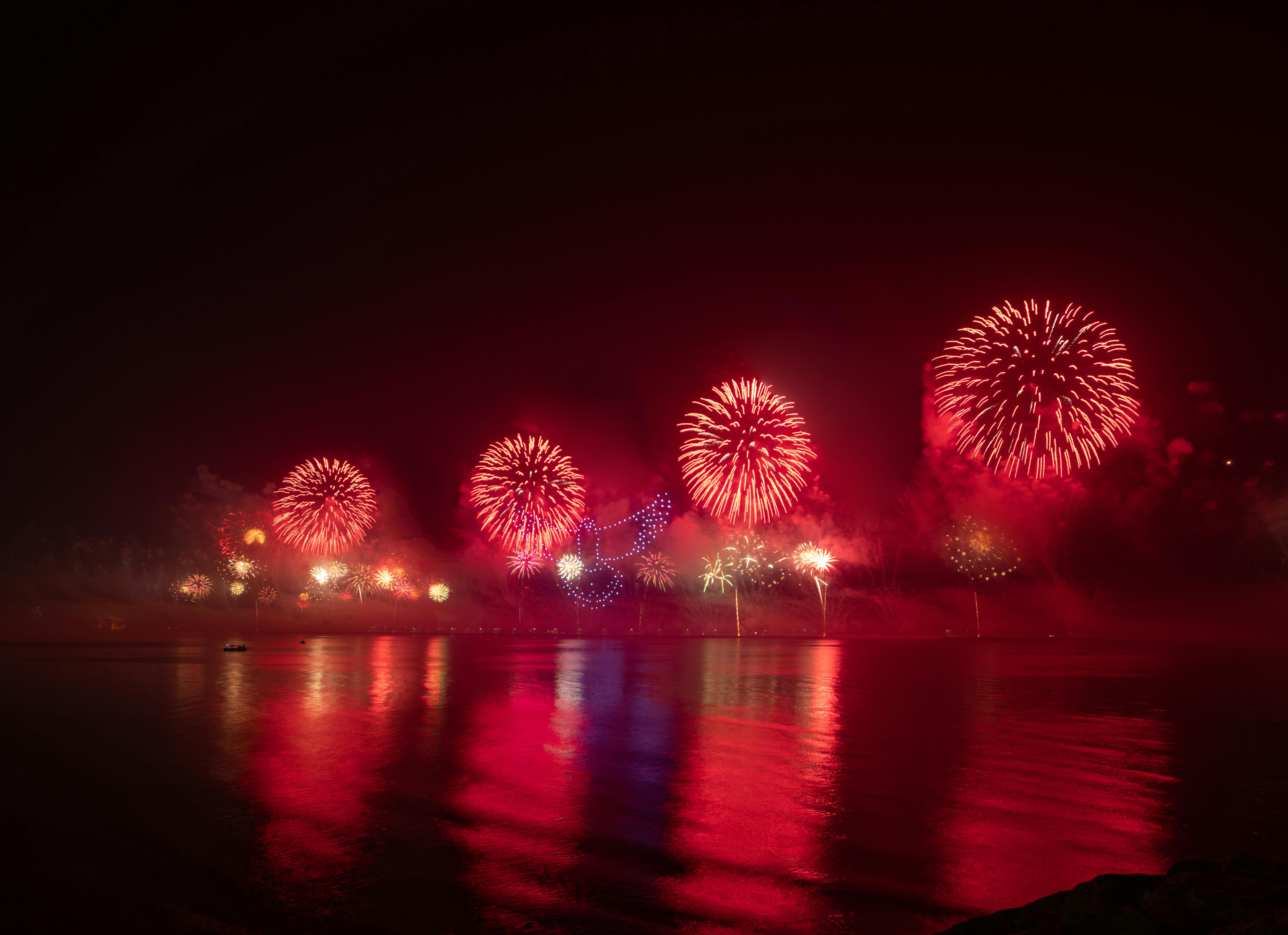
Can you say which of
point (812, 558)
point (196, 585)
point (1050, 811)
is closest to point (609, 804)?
point (1050, 811)

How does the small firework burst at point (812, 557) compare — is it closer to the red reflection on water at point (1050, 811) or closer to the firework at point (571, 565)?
the firework at point (571, 565)

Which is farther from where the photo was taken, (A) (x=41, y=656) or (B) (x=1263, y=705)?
(A) (x=41, y=656)

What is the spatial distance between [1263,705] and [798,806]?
24751 mm

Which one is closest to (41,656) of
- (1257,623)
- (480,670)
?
(480,670)

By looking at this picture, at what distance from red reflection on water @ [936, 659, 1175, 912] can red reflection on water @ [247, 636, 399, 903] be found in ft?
24.6

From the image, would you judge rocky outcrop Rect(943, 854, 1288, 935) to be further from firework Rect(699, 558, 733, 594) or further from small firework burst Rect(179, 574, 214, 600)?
small firework burst Rect(179, 574, 214, 600)

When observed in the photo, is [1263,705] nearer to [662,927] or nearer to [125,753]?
[662,927]

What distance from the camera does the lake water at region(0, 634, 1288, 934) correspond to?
31.1 ft

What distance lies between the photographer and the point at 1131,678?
41969 millimetres

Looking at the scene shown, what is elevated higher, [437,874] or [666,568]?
[666,568]

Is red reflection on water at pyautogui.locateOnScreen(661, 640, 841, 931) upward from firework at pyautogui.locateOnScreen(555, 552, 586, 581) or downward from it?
downward

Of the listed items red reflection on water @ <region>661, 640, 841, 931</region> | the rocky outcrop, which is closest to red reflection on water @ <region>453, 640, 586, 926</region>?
red reflection on water @ <region>661, 640, 841, 931</region>

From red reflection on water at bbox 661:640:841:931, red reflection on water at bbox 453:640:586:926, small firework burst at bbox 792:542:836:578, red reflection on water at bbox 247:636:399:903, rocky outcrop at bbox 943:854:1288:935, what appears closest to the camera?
rocky outcrop at bbox 943:854:1288:935

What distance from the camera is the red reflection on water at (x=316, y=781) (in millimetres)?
10570
